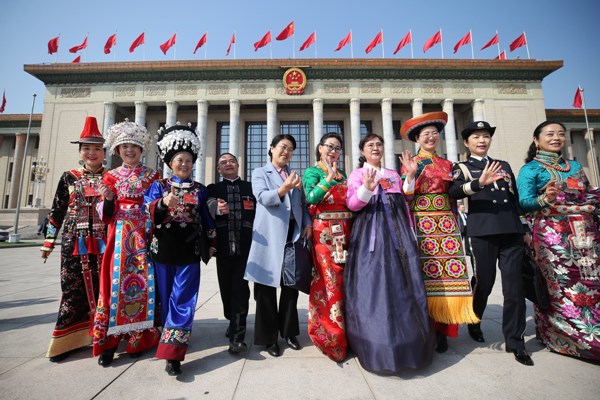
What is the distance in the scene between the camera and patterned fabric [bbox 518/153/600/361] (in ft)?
8.07

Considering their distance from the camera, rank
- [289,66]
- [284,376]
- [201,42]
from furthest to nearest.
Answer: [201,42] → [289,66] → [284,376]

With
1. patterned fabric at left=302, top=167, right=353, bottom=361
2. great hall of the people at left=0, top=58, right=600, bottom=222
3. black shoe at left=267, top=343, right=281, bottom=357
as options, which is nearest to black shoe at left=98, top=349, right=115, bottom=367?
black shoe at left=267, top=343, right=281, bottom=357

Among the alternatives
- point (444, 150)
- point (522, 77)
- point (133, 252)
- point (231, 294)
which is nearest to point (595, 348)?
point (231, 294)

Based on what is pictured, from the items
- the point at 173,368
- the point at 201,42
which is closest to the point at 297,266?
the point at 173,368

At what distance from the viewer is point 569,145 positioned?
26859 millimetres

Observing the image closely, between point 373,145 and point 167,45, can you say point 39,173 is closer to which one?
point 167,45

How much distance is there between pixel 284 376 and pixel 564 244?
9.48 ft

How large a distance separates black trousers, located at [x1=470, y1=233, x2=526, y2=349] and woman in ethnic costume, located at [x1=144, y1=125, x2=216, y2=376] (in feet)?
8.99

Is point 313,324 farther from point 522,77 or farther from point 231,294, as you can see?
point 522,77

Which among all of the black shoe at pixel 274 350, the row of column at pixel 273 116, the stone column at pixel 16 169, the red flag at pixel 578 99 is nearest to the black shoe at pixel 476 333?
the black shoe at pixel 274 350

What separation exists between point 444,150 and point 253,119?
60.5 ft

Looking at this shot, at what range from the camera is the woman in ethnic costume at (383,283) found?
213 cm

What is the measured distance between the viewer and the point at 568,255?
2602 millimetres

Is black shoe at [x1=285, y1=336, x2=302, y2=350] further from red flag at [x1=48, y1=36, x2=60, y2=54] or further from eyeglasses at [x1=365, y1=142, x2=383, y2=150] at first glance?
red flag at [x1=48, y1=36, x2=60, y2=54]
